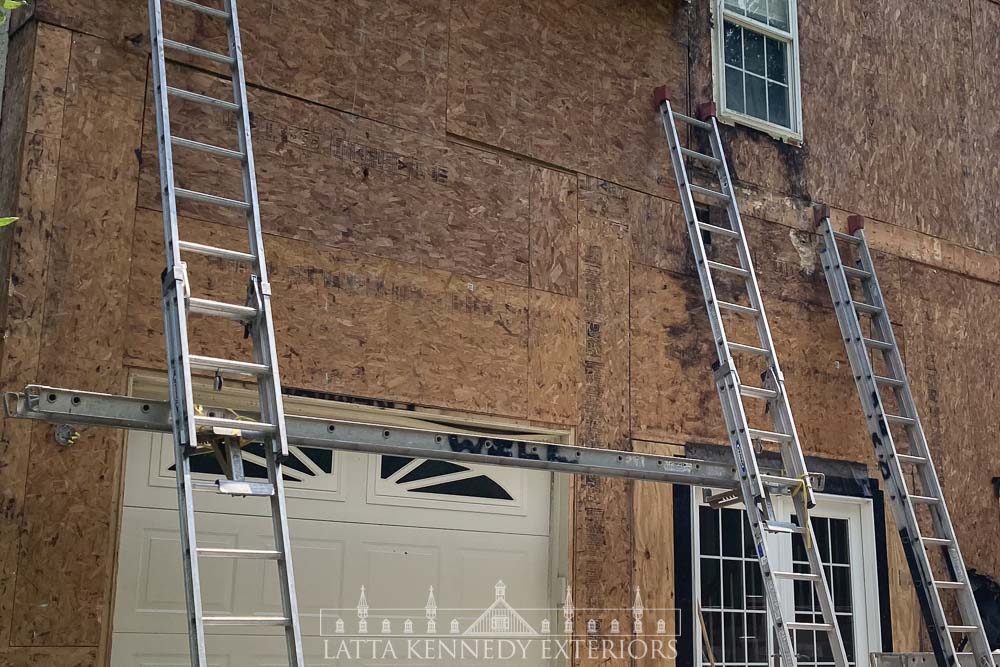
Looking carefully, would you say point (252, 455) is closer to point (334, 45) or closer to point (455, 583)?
point (455, 583)

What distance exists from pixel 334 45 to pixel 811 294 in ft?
12.0

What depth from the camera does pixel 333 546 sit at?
5.70m

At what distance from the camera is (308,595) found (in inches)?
221

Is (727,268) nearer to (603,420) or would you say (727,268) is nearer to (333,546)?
(603,420)

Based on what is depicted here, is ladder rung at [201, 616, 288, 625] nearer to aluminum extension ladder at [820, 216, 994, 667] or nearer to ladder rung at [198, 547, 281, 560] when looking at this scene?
ladder rung at [198, 547, 281, 560]

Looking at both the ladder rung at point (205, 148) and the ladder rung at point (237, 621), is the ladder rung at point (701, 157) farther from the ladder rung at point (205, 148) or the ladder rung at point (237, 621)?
the ladder rung at point (237, 621)

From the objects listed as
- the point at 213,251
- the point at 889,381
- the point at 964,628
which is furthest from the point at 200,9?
the point at 964,628

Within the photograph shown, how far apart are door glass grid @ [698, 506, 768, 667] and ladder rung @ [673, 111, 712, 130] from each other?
Result: 2.42 meters

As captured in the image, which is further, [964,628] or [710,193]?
[710,193]

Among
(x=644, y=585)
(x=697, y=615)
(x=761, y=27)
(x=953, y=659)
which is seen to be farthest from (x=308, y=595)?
(x=761, y=27)

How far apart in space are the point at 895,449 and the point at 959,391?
1.22 m

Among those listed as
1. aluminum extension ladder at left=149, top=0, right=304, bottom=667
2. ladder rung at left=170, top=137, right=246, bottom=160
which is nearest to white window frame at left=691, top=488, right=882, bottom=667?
aluminum extension ladder at left=149, top=0, right=304, bottom=667

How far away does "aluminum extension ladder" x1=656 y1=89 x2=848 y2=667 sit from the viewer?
5.41 meters

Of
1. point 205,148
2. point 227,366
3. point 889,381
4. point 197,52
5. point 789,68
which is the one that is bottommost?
point 227,366
